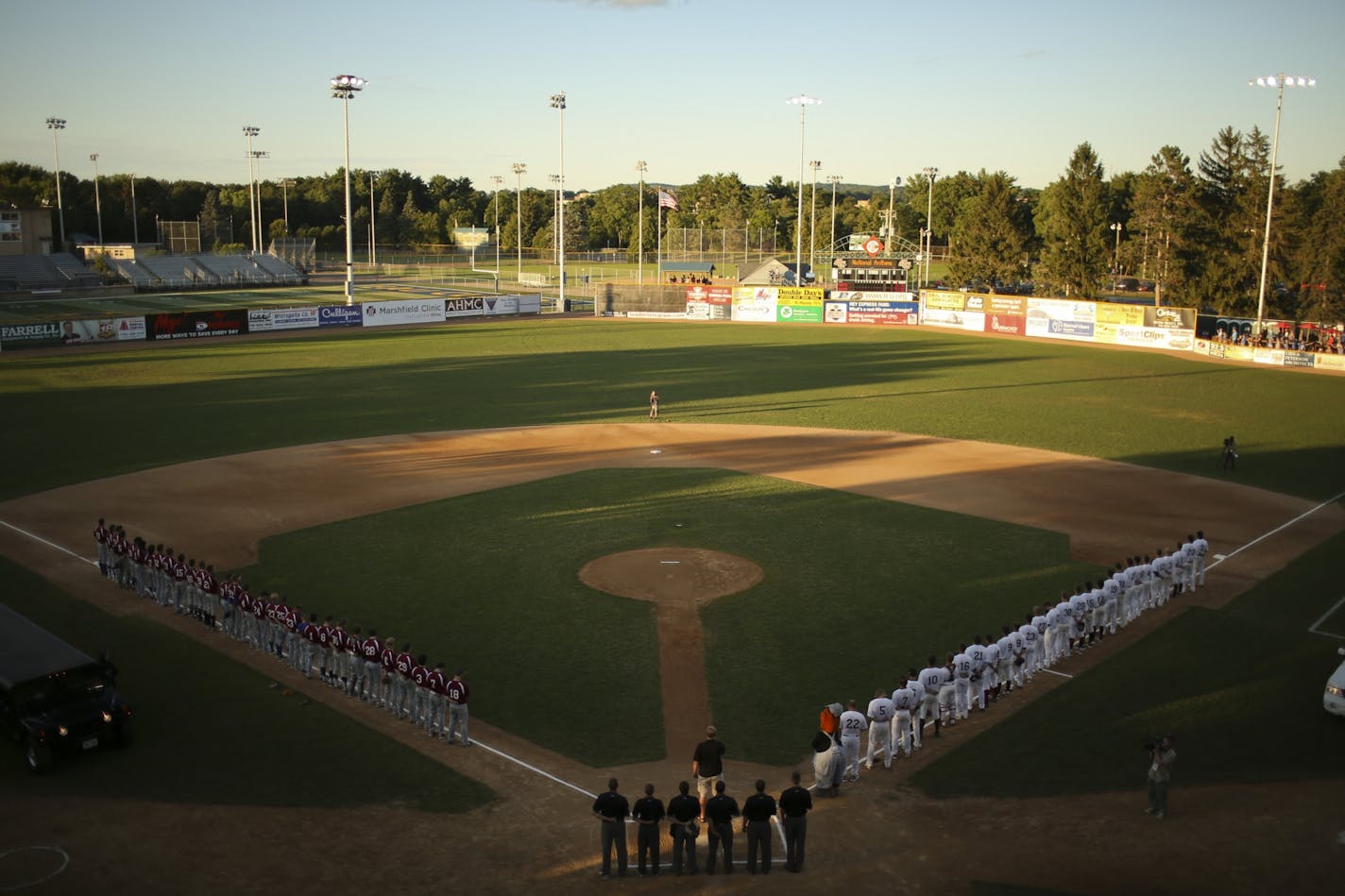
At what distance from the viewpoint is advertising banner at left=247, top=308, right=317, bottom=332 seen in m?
65.3

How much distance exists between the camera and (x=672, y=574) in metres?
22.1

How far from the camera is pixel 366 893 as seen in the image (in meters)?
11.1

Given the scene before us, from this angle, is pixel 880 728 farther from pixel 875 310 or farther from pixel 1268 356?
pixel 875 310

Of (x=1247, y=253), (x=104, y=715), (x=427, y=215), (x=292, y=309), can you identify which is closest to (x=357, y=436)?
(x=104, y=715)

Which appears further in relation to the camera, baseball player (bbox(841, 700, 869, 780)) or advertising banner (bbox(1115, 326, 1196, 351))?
advertising banner (bbox(1115, 326, 1196, 351))

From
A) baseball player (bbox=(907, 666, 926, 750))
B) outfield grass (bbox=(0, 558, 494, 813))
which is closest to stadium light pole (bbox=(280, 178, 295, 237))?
outfield grass (bbox=(0, 558, 494, 813))

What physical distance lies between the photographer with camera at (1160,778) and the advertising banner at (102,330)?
60137 mm

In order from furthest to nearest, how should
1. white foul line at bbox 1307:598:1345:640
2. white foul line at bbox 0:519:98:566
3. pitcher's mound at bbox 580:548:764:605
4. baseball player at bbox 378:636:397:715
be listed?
white foul line at bbox 0:519:98:566, pitcher's mound at bbox 580:548:764:605, white foul line at bbox 1307:598:1345:640, baseball player at bbox 378:636:397:715

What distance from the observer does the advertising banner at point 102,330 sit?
57219 millimetres

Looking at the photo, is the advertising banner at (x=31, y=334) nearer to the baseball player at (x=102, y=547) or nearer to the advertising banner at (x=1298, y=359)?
the baseball player at (x=102, y=547)

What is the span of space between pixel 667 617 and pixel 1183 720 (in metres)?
8.94

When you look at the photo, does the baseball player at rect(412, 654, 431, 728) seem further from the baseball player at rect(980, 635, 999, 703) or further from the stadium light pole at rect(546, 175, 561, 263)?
the stadium light pole at rect(546, 175, 561, 263)

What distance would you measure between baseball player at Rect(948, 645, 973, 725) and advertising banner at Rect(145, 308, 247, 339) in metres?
57.3

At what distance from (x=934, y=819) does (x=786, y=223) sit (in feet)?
436
